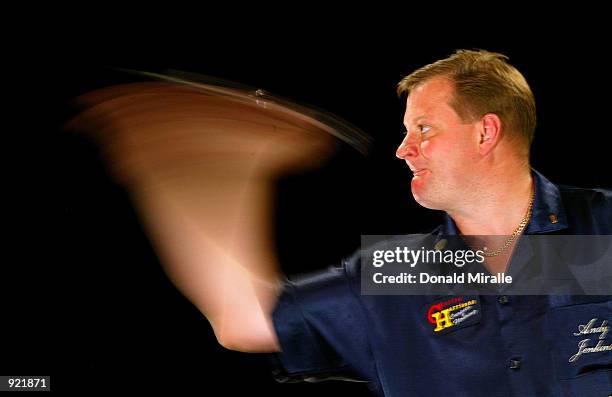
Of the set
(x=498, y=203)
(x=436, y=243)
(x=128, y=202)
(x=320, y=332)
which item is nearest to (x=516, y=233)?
→ (x=498, y=203)

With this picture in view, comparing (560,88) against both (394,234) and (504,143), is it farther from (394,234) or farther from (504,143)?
(394,234)

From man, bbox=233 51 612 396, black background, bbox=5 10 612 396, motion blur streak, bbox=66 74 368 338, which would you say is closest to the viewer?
motion blur streak, bbox=66 74 368 338

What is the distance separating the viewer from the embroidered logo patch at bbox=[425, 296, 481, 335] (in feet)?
5.16

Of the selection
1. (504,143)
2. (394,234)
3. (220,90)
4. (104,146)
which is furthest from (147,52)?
(504,143)

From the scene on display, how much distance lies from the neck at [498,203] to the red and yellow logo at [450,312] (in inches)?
6.2

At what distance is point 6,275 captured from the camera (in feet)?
6.54

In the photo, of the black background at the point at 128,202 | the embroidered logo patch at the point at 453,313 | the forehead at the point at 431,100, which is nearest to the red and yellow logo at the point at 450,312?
the embroidered logo patch at the point at 453,313

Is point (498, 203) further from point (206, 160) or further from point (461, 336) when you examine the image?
point (206, 160)

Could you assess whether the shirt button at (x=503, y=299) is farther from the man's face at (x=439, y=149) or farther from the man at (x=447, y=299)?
the man's face at (x=439, y=149)

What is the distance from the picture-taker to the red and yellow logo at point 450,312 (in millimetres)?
1575

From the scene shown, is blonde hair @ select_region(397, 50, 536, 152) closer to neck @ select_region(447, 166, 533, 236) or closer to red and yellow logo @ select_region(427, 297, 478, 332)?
neck @ select_region(447, 166, 533, 236)

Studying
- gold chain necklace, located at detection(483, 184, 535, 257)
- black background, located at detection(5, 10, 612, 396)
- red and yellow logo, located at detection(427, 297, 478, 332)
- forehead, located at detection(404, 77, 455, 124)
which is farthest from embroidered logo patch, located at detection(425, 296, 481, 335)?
forehead, located at detection(404, 77, 455, 124)

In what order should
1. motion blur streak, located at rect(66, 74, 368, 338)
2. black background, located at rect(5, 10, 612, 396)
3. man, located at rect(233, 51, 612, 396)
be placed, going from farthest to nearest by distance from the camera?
black background, located at rect(5, 10, 612, 396) → man, located at rect(233, 51, 612, 396) → motion blur streak, located at rect(66, 74, 368, 338)

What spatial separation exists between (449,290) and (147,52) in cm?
96
